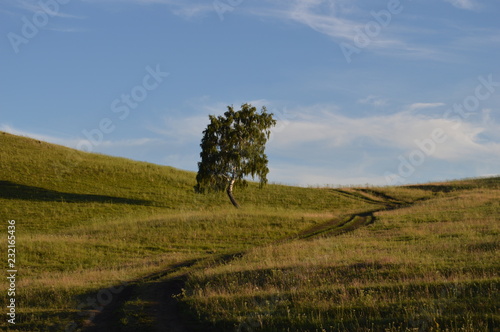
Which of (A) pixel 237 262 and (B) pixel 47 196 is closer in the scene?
(A) pixel 237 262

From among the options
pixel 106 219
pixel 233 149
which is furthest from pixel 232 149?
pixel 106 219

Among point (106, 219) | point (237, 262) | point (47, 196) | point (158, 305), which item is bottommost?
point (158, 305)

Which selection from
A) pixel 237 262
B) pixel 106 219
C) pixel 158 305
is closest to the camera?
pixel 158 305

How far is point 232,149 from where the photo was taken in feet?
205

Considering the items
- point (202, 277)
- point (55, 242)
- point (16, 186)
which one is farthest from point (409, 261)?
point (16, 186)

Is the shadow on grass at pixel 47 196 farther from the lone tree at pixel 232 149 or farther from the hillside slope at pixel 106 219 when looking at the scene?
the lone tree at pixel 232 149

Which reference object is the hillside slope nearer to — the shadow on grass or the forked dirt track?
the shadow on grass

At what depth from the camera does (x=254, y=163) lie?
6256 centimetres

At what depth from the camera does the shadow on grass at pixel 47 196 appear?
63844 millimetres

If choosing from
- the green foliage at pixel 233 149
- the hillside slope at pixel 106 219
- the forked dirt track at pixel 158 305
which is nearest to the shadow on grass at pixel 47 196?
the hillside slope at pixel 106 219

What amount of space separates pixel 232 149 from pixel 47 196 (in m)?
26.2

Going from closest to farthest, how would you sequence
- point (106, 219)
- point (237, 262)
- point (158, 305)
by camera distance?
point (158, 305) → point (237, 262) → point (106, 219)

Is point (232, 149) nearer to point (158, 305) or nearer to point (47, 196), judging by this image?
point (47, 196)

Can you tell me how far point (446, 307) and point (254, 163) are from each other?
4920 centimetres
